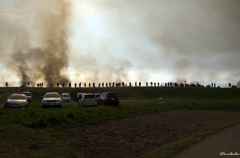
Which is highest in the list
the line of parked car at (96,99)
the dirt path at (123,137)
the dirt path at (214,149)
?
the line of parked car at (96,99)

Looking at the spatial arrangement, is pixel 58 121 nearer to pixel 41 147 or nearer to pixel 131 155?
pixel 41 147

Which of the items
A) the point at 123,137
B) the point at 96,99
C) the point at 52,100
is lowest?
the point at 123,137

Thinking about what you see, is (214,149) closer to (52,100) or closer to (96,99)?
(52,100)

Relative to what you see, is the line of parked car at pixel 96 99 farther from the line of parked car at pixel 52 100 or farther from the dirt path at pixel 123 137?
the dirt path at pixel 123 137

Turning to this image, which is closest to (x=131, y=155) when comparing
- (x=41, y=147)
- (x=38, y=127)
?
(x=41, y=147)

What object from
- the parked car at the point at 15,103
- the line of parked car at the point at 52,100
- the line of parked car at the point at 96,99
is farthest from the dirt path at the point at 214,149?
the parked car at the point at 15,103

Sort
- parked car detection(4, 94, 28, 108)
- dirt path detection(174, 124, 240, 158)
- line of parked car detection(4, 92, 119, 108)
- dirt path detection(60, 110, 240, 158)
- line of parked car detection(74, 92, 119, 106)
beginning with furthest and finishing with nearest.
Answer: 1. line of parked car detection(74, 92, 119, 106)
2. line of parked car detection(4, 92, 119, 108)
3. parked car detection(4, 94, 28, 108)
4. dirt path detection(60, 110, 240, 158)
5. dirt path detection(174, 124, 240, 158)

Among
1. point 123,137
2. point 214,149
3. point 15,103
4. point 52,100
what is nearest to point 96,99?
point 52,100

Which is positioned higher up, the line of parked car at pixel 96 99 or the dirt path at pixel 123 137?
the line of parked car at pixel 96 99

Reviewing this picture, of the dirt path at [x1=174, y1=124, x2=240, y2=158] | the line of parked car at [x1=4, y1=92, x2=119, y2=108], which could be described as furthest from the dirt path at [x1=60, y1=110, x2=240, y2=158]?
the line of parked car at [x1=4, y1=92, x2=119, y2=108]

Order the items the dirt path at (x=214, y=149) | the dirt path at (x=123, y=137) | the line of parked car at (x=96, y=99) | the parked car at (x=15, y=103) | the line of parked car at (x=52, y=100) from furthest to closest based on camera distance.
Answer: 1. the line of parked car at (x=96, y=99)
2. the line of parked car at (x=52, y=100)
3. the parked car at (x=15, y=103)
4. the dirt path at (x=123, y=137)
5. the dirt path at (x=214, y=149)

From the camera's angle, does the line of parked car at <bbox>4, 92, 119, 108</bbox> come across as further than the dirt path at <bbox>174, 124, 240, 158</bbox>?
Yes

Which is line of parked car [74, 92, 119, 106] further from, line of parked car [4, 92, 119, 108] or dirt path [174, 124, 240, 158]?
dirt path [174, 124, 240, 158]

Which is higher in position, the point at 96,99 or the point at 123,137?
the point at 96,99
